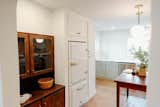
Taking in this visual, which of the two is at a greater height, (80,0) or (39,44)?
(80,0)

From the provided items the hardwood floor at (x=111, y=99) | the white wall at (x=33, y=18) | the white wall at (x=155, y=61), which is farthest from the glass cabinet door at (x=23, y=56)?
the hardwood floor at (x=111, y=99)

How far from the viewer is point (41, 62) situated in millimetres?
2295

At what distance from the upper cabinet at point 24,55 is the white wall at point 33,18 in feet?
0.46

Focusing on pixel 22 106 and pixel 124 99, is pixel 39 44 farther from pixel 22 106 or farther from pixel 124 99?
pixel 124 99

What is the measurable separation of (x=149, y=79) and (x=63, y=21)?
2.04 m

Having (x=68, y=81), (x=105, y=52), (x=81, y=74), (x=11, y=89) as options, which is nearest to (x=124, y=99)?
(x=81, y=74)

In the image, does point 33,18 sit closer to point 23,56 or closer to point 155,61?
point 23,56

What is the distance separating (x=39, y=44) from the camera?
2.23 m

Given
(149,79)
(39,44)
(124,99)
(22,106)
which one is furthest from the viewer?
(124,99)

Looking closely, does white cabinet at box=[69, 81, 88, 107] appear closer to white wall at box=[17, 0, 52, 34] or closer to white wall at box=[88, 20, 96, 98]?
white wall at box=[88, 20, 96, 98]

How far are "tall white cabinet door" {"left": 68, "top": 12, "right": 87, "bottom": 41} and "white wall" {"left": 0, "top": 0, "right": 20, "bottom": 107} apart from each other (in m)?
1.45

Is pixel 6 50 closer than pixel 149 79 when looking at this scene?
No

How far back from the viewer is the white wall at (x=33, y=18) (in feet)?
6.38

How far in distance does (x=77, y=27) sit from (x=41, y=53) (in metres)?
1.07
